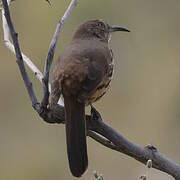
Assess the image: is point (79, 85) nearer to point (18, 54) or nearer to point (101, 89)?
point (101, 89)

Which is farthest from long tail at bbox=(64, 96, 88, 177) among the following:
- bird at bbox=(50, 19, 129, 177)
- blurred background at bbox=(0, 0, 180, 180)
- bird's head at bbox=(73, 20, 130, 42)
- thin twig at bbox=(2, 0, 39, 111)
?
blurred background at bbox=(0, 0, 180, 180)

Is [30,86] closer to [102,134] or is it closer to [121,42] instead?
[102,134]

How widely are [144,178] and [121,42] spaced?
9715 millimetres

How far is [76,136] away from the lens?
4.75 metres

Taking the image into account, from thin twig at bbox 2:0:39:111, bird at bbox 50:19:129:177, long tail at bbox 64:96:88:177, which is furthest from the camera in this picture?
bird at bbox 50:19:129:177

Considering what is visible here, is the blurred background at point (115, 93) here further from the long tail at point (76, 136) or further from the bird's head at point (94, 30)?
the long tail at point (76, 136)

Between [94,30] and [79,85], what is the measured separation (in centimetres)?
159

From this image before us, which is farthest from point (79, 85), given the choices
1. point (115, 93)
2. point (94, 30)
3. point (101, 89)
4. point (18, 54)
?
point (115, 93)

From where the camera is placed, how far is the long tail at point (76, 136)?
181 inches

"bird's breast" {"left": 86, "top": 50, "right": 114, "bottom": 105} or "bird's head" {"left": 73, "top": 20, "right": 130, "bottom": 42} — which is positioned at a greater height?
"bird's breast" {"left": 86, "top": 50, "right": 114, "bottom": 105}

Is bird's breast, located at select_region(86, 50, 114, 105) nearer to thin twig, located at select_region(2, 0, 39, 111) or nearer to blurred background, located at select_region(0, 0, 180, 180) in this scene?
thin twig, located at select_region(2, 0, 39, 111)

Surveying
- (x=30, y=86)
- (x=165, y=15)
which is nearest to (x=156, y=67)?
(x=165, y=15)

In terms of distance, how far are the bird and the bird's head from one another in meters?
0.58

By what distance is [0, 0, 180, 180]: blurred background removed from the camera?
11.4 m
